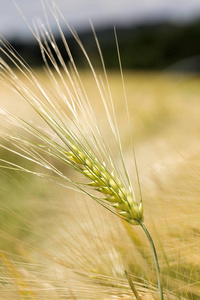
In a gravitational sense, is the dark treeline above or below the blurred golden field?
above

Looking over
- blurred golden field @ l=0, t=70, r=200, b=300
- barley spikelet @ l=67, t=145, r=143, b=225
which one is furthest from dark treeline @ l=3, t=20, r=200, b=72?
barley spikelet @ l=67, t=145, r=143, b=225

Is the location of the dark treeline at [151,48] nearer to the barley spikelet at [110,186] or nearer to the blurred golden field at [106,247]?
the blurred golden field at [106,247]

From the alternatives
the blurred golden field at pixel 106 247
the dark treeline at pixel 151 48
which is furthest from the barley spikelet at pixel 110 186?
the dark treeline at pixel 151 48

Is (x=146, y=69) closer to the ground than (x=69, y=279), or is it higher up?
higher up

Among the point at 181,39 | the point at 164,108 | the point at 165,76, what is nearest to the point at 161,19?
the point at 181,39

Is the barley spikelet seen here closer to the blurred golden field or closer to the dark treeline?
the blurred golden field

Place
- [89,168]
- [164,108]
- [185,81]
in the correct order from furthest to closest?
[185,81] < [164,108] < [89,168]

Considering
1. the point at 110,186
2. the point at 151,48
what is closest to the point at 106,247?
the point at 110,186

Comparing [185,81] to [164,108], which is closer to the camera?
[164,108]

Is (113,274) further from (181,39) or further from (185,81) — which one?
(181,39)
